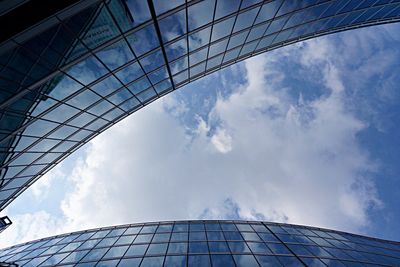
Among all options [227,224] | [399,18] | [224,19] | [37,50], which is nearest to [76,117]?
[37,50]

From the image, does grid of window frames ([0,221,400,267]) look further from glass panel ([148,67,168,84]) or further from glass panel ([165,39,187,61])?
glass panel ([165,39,187,61])

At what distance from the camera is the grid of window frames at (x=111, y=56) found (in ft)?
32.5

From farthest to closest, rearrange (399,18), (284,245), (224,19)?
(399,18) → (284,245) → (224,19)

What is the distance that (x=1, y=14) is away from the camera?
271 inches

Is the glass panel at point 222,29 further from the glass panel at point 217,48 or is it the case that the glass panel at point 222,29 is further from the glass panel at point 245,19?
the glass panel at point 217,48

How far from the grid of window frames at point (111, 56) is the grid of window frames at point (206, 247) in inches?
268

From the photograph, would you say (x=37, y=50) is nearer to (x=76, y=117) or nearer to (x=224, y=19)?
(x=76, y=117)

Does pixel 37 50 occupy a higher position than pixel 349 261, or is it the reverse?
pixel 37 50

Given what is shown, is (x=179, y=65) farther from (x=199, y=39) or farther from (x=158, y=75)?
(x=199, y=39)

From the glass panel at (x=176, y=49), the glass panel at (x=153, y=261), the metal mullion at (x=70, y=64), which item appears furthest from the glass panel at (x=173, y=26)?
the glass panel at (x=153, y=261)

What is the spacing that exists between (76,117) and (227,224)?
1617 cm

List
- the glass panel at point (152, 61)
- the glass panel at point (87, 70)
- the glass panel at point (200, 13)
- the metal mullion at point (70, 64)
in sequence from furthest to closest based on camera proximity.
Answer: the glass panel at point (152, 61) → the glass panel at point (200, 13) → the glass panel at point (87, 70) → the metal mullion at point (70, 64)

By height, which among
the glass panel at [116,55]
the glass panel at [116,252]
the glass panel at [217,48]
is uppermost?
the glass panel at [217,48]

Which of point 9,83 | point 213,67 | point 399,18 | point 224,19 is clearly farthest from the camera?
point 399,18
